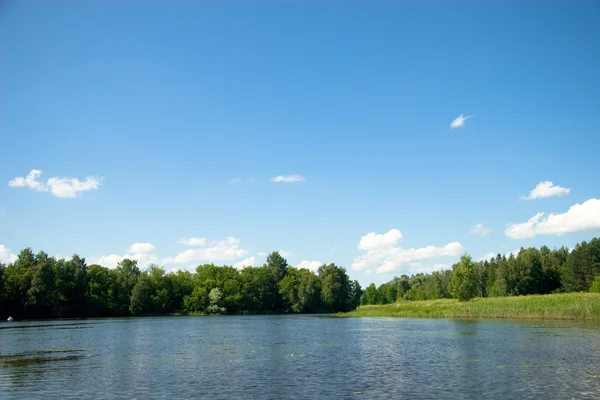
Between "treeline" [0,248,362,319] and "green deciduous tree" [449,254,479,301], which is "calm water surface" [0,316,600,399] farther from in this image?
"treeline" [0,248,362,319]

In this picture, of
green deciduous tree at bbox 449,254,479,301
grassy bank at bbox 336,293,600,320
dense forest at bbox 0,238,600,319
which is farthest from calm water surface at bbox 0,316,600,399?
dense forest at bbox 0,238,600,319

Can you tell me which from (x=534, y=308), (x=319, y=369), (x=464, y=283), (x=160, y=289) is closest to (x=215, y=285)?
(x=160, y=289)

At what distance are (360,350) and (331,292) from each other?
11859 cm

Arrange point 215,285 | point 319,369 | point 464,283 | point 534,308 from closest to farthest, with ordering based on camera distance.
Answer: point 319,369 < point 534,308 < point 464,283 < point 215,285

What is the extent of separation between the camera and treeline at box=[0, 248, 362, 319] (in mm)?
117188

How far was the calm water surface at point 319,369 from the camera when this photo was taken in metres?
24.6

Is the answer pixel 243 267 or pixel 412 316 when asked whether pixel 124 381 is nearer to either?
pixel 412 316

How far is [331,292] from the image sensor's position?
160 m

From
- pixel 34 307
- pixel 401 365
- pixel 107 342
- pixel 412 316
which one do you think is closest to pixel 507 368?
pixel 401 365

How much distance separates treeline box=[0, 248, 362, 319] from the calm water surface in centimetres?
7616

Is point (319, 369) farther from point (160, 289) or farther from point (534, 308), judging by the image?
point (160, 289)

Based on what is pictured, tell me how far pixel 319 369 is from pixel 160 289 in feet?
428

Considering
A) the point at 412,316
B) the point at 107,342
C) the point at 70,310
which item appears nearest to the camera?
the point at 107,342

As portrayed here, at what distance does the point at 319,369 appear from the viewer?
31.8m
